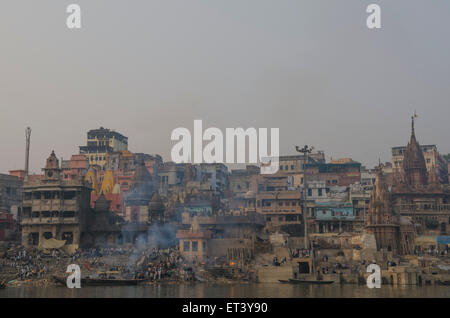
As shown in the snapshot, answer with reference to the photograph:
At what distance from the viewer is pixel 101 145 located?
328ft

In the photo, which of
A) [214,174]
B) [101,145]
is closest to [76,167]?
[101,145]

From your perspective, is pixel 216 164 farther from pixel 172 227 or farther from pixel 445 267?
pixel 445 267

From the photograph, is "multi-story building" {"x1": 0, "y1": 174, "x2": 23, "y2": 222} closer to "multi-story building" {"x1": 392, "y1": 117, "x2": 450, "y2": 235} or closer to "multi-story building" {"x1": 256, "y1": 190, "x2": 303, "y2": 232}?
"multi-story building" {"x1": 256, "y1": 190, "x2": 303, "y2": 232}

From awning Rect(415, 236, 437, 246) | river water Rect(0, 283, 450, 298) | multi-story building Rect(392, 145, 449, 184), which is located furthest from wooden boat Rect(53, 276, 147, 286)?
multi-story building Rect(392, 145, 449, 184)

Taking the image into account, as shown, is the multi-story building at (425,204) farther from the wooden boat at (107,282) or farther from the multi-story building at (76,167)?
the multi-story building at (76,167)

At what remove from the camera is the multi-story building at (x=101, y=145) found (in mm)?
97562

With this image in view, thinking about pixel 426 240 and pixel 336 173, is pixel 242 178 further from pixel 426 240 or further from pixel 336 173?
pixel 426 240

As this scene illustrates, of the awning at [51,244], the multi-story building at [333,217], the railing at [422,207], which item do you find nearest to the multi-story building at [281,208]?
the multi-story building at [333,217]

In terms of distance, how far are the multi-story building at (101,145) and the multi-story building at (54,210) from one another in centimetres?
3396

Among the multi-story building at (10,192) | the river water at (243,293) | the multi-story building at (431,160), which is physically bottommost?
the river water at (243,293)

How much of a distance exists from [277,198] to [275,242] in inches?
527

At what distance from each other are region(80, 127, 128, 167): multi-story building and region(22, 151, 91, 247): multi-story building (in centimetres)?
3396

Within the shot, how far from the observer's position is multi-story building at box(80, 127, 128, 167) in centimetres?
9756
